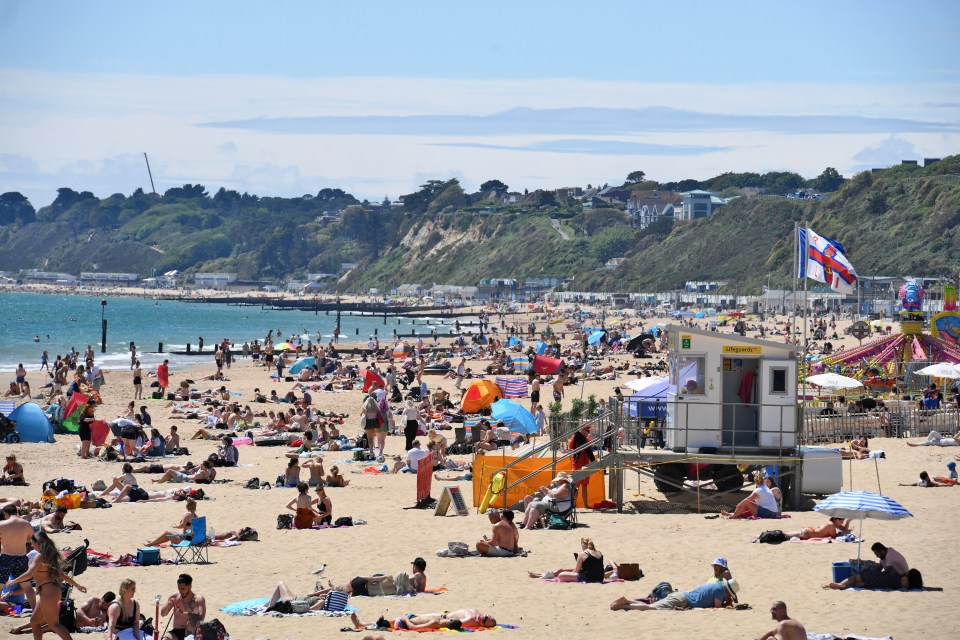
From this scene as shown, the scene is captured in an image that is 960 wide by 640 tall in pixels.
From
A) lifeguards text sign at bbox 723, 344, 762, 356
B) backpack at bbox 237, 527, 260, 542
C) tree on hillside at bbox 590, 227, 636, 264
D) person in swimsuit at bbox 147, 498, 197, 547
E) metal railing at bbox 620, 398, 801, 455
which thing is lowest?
backpack at bbox 237, 527, 260, 542

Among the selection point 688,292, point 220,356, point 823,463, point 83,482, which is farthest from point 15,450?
point 688,292

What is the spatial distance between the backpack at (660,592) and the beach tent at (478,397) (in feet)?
47.2

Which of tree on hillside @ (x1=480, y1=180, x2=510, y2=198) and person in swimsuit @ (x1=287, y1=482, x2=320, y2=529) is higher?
tree on hillside @ (x1=480, y1=180, x2=510, y2=198)

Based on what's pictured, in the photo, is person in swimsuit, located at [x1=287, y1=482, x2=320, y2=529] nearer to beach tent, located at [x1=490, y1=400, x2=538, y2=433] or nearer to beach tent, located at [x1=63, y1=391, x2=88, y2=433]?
beach tent, located at [x1=490, y1=400, x2=538, y2=433]

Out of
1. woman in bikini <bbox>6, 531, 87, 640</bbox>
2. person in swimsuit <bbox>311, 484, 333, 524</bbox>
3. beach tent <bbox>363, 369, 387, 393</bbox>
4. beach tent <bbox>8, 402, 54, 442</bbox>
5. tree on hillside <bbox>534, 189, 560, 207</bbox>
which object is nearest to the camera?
woman in bikini <bbox>6, 531, 87, 640</bbox>

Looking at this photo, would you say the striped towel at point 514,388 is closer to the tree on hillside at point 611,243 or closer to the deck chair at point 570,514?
the deck chair at point 570,514

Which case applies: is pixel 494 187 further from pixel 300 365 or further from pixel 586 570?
pixel 586 570

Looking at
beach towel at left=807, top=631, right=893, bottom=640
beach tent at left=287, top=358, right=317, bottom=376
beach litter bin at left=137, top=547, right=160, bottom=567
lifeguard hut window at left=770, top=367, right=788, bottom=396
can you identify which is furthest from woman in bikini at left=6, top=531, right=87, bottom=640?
beach tent at left=287, top=358, right=317, bottom=376

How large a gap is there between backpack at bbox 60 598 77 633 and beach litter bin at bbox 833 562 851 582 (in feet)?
21.4

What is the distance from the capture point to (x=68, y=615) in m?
9.14

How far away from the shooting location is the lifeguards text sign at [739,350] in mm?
14336

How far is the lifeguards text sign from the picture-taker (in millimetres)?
14336

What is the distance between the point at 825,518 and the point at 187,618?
25.6 ft

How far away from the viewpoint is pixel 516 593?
34.6 ft
